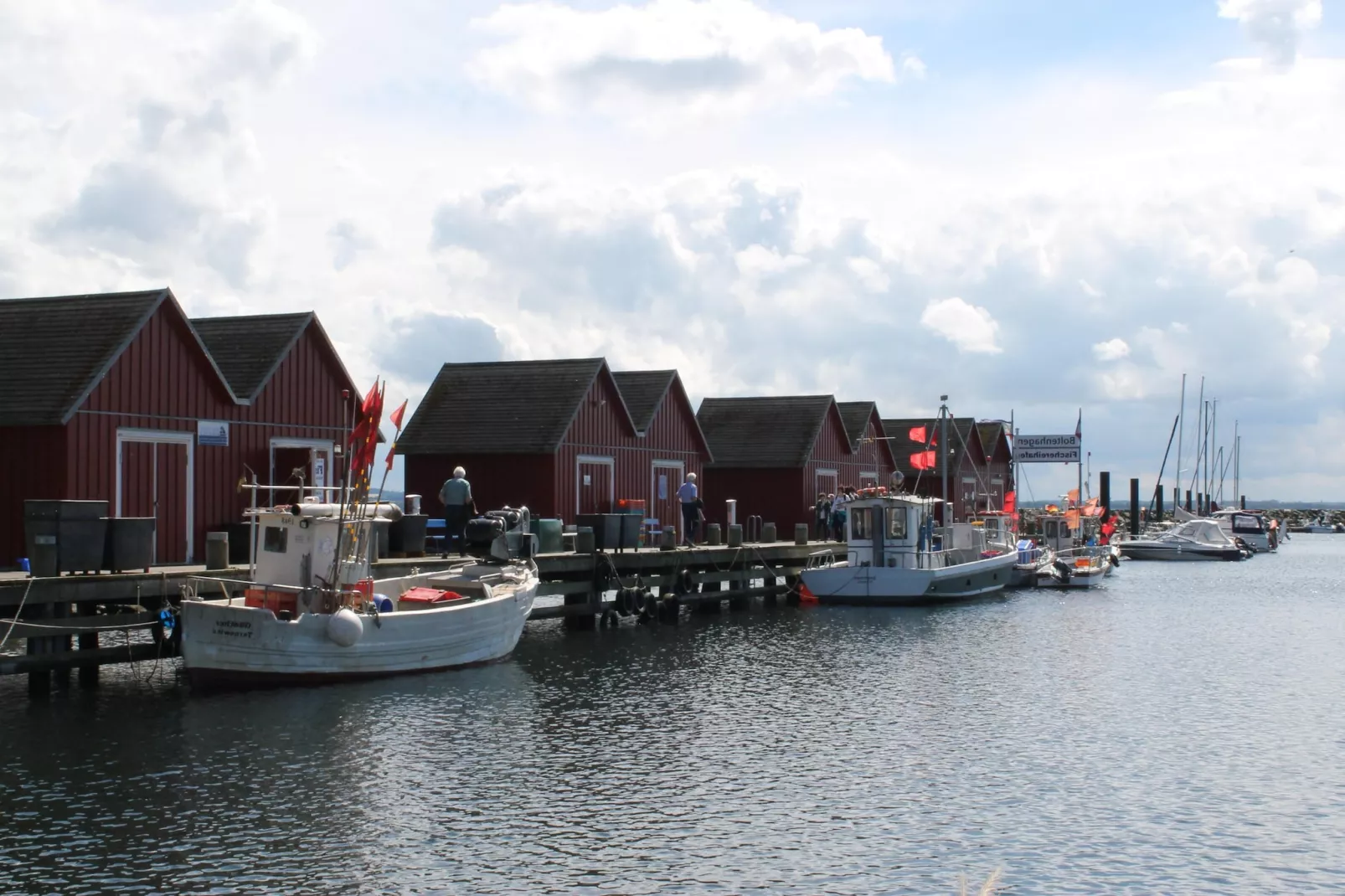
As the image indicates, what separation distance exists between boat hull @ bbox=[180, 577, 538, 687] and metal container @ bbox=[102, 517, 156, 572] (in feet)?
3.63

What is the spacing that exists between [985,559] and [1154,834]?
32173 millimetres

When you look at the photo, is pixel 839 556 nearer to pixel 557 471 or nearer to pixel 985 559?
pixel 985 559

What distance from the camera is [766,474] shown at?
2127 inches

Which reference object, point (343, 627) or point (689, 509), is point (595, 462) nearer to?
point (689, 509)

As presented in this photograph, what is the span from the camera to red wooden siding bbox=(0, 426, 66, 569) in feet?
86.2

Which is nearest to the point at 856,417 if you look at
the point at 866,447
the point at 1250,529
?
the point at 866,447

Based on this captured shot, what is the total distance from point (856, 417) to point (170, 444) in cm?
3811

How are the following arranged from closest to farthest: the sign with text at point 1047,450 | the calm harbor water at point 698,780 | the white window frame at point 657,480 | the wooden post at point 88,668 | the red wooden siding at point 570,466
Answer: the calm harbor water at point 698,780, the wooden post at point 88,668, the red wooden siding at point 570,466, the white window frame at point 657,480, the sign with text at point 1047,450

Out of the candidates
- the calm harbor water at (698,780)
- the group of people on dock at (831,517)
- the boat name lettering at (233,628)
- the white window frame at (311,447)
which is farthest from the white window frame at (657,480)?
the boat name lettering at (233,628)

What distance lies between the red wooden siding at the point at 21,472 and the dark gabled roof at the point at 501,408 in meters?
14.8

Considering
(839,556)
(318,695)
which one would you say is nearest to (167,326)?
(318,695)

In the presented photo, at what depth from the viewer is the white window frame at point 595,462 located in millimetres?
40438

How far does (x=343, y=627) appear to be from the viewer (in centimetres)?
2319

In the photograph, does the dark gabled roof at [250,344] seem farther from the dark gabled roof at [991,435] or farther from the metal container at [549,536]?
the dark gabled roof at [991,435]
